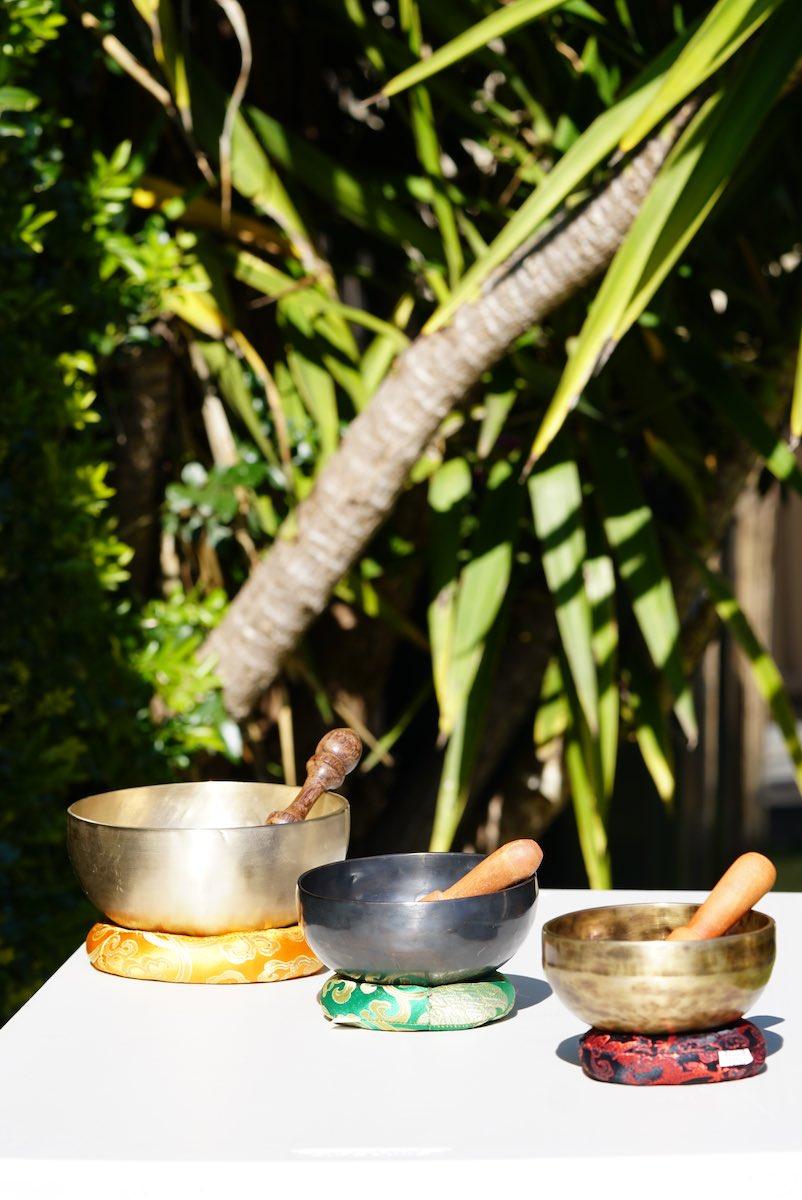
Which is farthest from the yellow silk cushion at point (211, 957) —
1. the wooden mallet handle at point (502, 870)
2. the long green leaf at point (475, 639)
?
the long green leaf at point (475, 639)

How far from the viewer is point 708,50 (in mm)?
1158

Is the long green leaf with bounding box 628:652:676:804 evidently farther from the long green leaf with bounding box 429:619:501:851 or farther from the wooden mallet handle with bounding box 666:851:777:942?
the wooden mallet handle with bounding box 666:851:777:942

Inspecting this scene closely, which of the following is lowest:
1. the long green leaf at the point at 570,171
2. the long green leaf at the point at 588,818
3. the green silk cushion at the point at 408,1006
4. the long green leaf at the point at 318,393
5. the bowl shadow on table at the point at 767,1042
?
the long green leaf at the point at 588,818

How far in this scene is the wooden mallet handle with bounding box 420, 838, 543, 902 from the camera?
0.76 metres

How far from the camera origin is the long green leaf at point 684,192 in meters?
1.24

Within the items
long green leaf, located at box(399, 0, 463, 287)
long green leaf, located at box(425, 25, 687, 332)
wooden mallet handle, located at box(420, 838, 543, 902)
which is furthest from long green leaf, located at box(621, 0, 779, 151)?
wooden mallet handle, located at box(420, 838, 543, 902)

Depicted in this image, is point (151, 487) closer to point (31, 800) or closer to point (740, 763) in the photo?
point (31, 800)

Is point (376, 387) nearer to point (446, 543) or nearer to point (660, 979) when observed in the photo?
point (446, 543)

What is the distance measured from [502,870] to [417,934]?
0.06m

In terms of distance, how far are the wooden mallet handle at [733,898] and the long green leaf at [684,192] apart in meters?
0.62

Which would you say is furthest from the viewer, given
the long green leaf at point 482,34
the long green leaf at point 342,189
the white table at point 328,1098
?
the long green leaf at point 342,189

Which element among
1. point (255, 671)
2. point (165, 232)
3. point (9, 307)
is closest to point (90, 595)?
point (255, 671)

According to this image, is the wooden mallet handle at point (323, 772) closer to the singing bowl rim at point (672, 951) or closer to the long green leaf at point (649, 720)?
the singing bowl rim at point (672, 951)

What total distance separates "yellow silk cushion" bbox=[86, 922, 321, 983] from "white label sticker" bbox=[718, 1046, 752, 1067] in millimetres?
288
